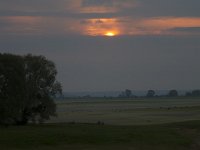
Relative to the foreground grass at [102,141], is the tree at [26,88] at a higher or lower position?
higher

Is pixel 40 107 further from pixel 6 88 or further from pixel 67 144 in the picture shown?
pixel 67 144

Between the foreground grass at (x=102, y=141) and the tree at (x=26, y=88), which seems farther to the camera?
the tree at (x=26, y=88)

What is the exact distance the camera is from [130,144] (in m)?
40.9

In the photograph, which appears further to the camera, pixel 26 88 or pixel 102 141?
pixel 26 88

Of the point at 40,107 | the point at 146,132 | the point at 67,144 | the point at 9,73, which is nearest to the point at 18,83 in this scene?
the point at 9,73

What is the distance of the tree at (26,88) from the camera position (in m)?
61.6

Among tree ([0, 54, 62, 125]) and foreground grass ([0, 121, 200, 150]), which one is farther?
tree ([0, 54, 62, 125])

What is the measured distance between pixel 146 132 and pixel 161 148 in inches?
371

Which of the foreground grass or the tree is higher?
the tree

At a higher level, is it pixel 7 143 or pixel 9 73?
pixel 9 73

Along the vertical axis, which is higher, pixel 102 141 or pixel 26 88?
pixel 26 88

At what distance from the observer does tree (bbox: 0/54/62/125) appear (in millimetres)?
61594

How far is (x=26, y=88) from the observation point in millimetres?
65500

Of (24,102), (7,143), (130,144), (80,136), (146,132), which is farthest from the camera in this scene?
(24,102)
